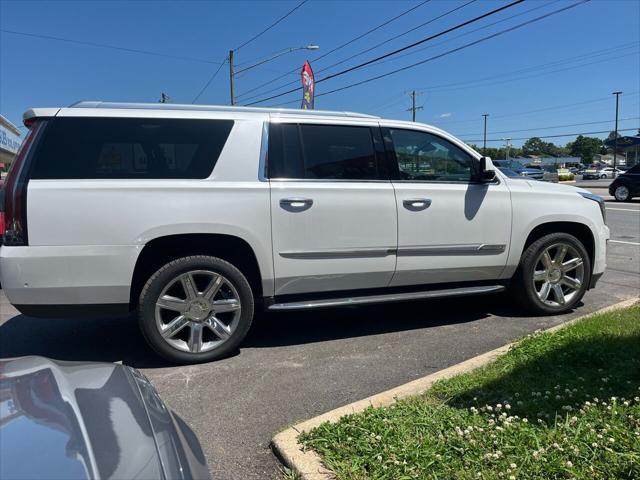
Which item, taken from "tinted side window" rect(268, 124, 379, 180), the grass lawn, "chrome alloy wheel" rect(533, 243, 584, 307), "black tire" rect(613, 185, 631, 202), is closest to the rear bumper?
"tinted side window" rect(268, 124, 379, 180)

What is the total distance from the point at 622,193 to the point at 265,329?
2069cm

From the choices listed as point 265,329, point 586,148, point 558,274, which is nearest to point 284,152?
point 265,329

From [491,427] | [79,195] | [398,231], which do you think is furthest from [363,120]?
[491,427]

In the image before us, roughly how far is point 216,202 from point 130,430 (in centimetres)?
262

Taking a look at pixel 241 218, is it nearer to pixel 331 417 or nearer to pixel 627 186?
pixel 331 417

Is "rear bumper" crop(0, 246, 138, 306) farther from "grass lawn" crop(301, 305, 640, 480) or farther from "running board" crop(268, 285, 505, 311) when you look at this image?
"grass lawn" crop(301, 305, 640, 480)

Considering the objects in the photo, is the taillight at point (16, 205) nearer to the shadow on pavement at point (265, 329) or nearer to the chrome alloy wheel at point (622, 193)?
the shadow on pavement at point (265, 329)

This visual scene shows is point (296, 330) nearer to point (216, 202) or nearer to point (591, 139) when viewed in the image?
point (216, 202)

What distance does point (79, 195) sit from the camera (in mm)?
3834

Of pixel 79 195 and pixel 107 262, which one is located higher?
pixel 79 195

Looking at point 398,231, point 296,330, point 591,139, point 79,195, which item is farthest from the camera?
point 591,139

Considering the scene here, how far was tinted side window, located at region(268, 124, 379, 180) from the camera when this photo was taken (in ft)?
14.5

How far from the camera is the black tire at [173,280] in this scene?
4047mm

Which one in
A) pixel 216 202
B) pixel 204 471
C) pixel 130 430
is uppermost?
pixel 216 202
